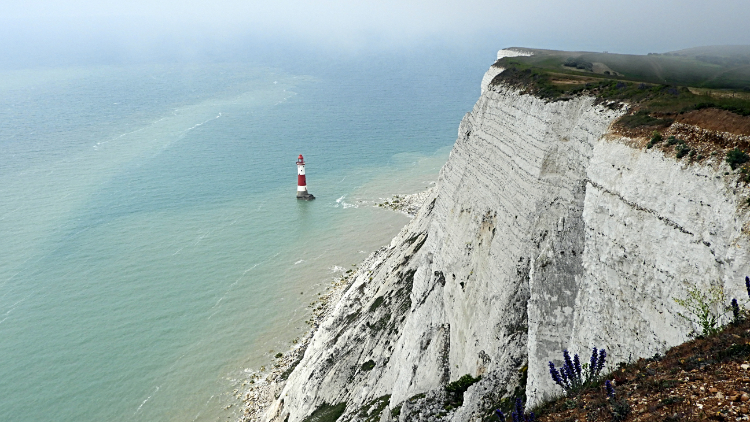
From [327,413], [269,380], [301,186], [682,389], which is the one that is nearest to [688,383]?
[682,389]

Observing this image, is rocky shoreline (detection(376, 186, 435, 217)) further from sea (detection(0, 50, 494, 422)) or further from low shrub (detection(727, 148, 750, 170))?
low shrub (detection(727, 148, 750, 170))

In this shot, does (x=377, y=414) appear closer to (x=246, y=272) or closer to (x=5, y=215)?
(x=246, y=272)

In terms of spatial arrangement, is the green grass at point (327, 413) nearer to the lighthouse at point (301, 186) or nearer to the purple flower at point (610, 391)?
the purple flower at point (610, 391)

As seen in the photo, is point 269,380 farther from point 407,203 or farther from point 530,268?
point 407,203

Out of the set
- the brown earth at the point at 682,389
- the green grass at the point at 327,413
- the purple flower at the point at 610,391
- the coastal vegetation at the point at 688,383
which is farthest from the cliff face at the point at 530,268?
the purple flower at the point at 610,391

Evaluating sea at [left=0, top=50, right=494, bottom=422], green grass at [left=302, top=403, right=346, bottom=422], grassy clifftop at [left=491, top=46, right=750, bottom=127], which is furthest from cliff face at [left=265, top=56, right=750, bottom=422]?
sea at [left=0, top=50, right=494, bottom=422]
